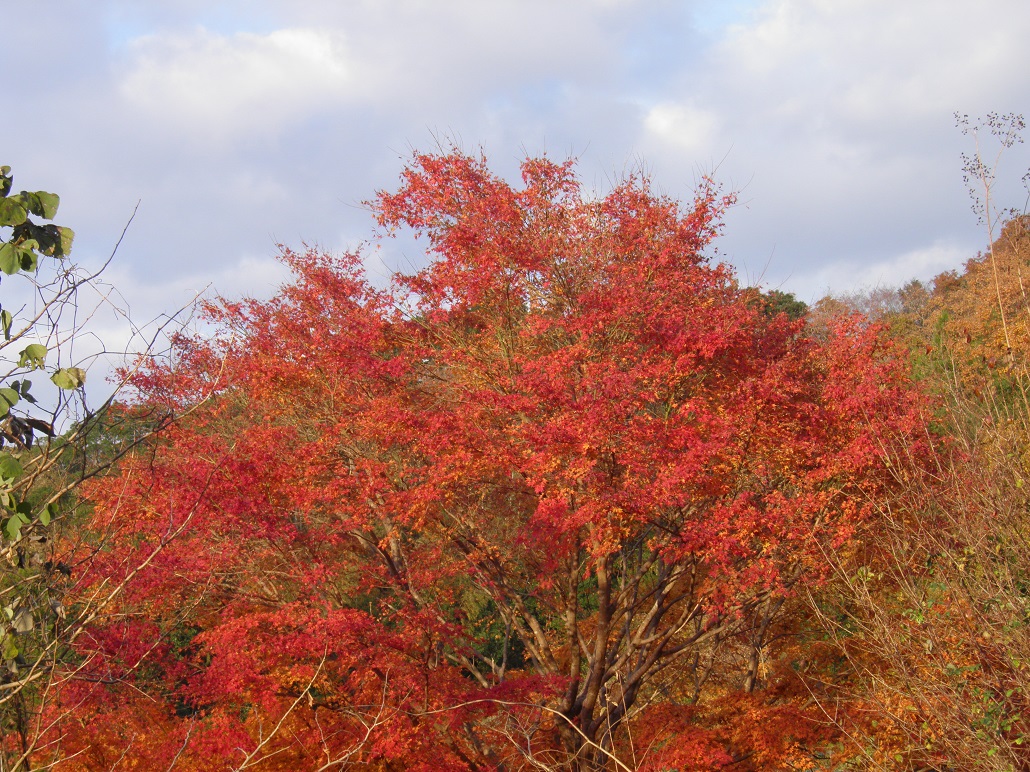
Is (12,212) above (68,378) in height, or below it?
above

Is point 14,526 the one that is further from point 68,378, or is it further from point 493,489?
point 493,489

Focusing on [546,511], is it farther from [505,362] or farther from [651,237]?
[651,237]

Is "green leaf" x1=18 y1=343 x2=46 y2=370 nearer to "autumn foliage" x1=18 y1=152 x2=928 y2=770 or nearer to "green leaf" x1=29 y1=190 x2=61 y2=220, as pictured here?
"green leaf" x1=29 y1=190 x2=61 y2=220

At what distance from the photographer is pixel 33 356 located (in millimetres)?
2641

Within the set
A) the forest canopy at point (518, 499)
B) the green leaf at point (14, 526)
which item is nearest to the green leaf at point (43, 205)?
the green leaf at point (14, 526)

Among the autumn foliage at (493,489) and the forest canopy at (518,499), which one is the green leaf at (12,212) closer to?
the forest canopy at (518,499)

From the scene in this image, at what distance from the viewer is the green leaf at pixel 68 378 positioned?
8.71ft

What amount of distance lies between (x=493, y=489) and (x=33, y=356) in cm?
775

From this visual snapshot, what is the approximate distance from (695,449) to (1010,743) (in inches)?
129

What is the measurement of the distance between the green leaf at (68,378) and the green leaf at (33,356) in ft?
0.20

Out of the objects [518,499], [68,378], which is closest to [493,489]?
[518,499]

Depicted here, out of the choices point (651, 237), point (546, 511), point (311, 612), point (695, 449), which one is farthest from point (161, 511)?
point (651, 237)

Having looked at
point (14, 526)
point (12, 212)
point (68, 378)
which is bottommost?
point (14, 526)

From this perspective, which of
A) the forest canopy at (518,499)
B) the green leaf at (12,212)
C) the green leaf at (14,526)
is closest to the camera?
the green leaf at (14,526)
